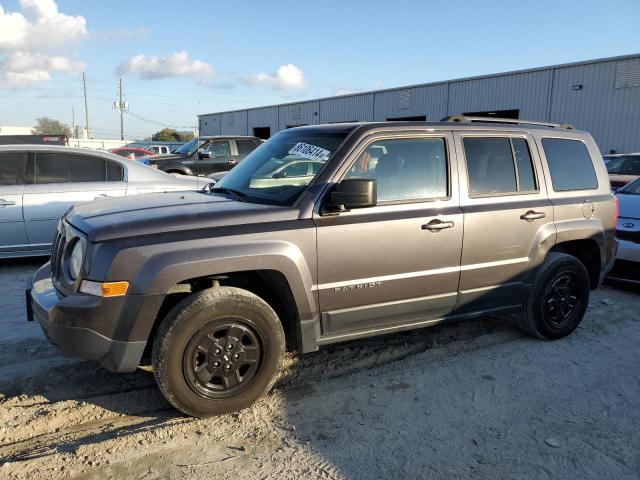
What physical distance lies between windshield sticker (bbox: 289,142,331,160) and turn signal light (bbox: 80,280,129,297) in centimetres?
161

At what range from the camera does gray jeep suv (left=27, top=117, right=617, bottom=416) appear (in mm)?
3006

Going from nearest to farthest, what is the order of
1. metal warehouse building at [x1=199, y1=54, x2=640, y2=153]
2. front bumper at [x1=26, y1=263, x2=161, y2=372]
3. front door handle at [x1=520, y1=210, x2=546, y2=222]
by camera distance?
1. front bumper at [x1=26, y1=263, x2=161, y2=372]
2. front door handle at [x1=520, y1=210, x2=546, y2=222]
3. metal warehouse building at [x1=199, y1=54, x2=640, y2=153]

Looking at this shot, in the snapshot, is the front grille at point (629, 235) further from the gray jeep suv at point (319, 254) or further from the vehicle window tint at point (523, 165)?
the vehicle window tint at point (523, 165)

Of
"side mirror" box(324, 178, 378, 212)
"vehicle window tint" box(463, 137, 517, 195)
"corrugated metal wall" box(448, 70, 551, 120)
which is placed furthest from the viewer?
"corrugated metal wall" box(448, 70, 551, 120)

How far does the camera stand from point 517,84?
22438mm

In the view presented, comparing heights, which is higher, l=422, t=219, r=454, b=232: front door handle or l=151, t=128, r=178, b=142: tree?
l=151, t=128, r=178, b=142: tree

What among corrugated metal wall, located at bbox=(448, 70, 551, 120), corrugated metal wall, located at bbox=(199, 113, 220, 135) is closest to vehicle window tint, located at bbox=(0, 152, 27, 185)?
corrugated metal wall, located at bbox=(448, 70, 551, 120)

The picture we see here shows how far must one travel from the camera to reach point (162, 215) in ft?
10.5

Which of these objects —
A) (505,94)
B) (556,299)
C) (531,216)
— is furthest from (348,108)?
(531,216)

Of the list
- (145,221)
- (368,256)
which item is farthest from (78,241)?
(368,256)

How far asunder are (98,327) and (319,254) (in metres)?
1.40

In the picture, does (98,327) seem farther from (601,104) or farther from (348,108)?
(348,108)

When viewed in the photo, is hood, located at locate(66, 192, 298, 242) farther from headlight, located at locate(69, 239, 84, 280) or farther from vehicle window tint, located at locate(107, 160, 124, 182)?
vehicle window tint, located at locate(107, 160, 124, 182)

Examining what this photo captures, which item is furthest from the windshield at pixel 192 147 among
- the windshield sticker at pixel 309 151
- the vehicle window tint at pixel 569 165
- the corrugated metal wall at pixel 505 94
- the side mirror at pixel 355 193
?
the corrugated metal wall at pixel 505 94
